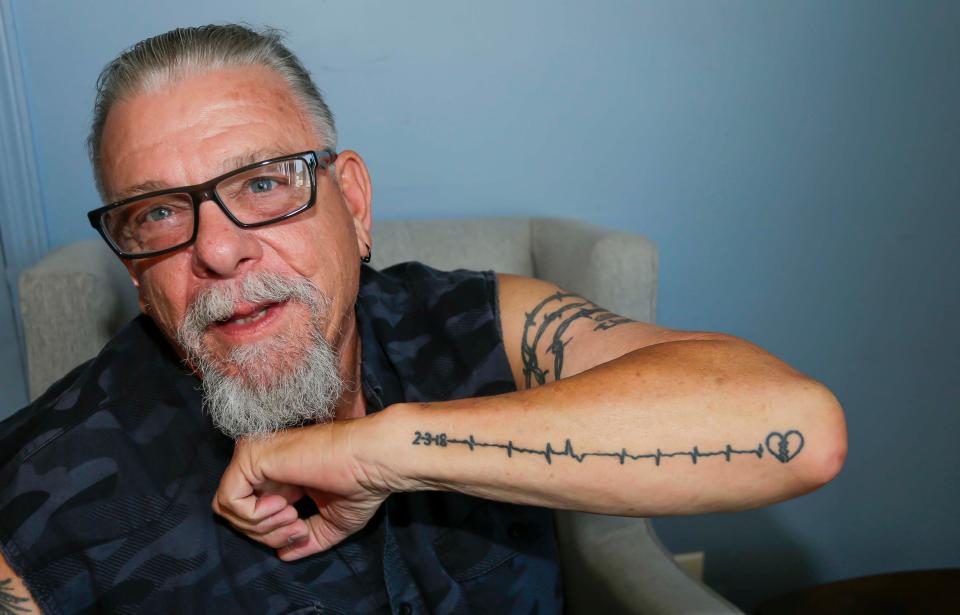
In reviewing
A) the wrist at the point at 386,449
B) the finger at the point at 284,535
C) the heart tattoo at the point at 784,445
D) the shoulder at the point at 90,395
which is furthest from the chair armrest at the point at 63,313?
the heart tattoo at the point at 784,445

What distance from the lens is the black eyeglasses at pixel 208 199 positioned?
3.72ft

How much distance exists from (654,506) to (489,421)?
0.23m

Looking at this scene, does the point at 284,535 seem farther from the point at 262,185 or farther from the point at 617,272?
the point at 617,272

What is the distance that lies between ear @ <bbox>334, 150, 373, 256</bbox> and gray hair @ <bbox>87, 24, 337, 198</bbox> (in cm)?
10

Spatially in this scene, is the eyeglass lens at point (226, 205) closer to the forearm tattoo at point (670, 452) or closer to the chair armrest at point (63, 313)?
the chair armrest at point (63, 313)

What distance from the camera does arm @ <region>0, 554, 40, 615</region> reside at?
3.55ft

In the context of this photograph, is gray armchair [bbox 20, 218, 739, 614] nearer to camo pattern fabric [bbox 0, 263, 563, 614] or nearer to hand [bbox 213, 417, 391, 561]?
camo pattern fabric [bbox 0, 263, 563, 614]

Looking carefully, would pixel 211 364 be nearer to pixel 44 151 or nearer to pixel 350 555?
pixel 350 555

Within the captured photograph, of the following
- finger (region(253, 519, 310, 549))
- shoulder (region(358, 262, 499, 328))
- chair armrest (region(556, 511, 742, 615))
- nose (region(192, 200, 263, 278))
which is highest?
nose (region(192, 200, 263, 278))

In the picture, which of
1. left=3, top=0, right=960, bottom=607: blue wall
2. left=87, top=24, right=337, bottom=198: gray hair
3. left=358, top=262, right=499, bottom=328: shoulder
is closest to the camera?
left=87, top=24, right=337, bottom=198: gray hair

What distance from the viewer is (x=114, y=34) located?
1.75 metres

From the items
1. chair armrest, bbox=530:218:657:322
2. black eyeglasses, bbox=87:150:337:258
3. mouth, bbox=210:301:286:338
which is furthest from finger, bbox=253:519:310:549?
chair armrest, bbox=530:218:657:322

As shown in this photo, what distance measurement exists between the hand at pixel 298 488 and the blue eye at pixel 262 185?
36 centimetres

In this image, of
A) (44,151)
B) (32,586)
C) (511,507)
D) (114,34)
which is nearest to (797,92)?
(511,507)
